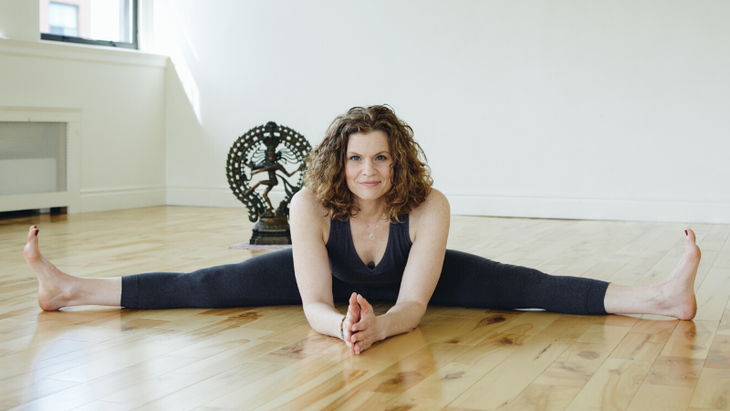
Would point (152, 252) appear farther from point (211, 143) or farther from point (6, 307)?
point (211, 143)

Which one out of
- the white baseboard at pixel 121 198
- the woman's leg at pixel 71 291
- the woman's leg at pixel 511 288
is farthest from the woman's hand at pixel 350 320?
the white baseboard at pixel 121 198

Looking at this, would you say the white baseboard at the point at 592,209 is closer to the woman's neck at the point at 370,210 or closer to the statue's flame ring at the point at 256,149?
the statue's flame ring at the point at 256,149

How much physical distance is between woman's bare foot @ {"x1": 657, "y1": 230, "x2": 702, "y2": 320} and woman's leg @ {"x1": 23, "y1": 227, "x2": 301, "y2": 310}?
1096 mm

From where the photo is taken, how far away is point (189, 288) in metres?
2.36

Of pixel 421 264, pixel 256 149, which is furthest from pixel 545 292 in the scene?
pixel 256 149

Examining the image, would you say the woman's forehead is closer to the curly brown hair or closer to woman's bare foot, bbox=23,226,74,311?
the curly brown hair

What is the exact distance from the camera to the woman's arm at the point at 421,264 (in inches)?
79.5

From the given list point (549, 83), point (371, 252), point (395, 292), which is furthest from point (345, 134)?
point (549, 83)

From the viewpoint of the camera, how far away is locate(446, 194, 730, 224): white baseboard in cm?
489

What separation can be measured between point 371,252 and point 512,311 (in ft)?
1.71

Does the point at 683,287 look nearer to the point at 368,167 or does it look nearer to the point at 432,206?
the point at 432,206

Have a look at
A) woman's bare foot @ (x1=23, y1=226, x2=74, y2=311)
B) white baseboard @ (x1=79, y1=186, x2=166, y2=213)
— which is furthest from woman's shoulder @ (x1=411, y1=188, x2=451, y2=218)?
white baseboard @ (x1=79, y1=186, x2=166, y2=213)

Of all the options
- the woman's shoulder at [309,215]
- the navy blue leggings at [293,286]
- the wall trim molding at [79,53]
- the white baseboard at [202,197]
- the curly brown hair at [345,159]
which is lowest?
the white baseboard at [202,197]

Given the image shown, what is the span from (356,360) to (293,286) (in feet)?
1.98
